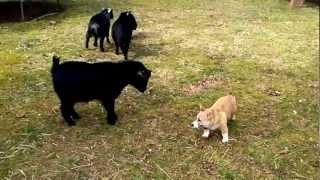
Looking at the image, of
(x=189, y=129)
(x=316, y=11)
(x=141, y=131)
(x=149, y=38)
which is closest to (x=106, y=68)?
(x=141, y=131)

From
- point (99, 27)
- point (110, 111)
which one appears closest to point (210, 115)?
point (110, 111)

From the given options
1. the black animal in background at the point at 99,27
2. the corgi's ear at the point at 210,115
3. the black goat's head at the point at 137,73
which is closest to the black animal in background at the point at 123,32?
the black animal in background at the point at 99,27

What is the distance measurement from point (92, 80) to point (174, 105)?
147 centimetres

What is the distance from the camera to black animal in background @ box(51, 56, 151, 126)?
214 inches

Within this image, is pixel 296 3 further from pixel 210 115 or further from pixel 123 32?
pixel 210 115

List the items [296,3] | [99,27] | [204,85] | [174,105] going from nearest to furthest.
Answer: [174,105], [204,85], [99,27], [296,3]

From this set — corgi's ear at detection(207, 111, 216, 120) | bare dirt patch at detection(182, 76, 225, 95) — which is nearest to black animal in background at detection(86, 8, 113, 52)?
bare dirt patch at detection(182, 76, 225, 95)

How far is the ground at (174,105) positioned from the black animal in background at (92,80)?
37cm

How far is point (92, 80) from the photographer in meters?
5.48

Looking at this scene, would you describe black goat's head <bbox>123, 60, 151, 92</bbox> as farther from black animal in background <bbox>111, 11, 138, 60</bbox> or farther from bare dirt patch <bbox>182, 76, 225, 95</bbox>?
black animal in background <bbox>111, 11, 138, 60</bbox>

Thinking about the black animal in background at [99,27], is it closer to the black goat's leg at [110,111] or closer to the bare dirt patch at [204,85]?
the bare dirt patch at [204,85]

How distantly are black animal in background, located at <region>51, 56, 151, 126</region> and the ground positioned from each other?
0.37 m

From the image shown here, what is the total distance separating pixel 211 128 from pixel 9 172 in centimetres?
210

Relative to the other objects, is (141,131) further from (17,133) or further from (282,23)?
(282,23)
